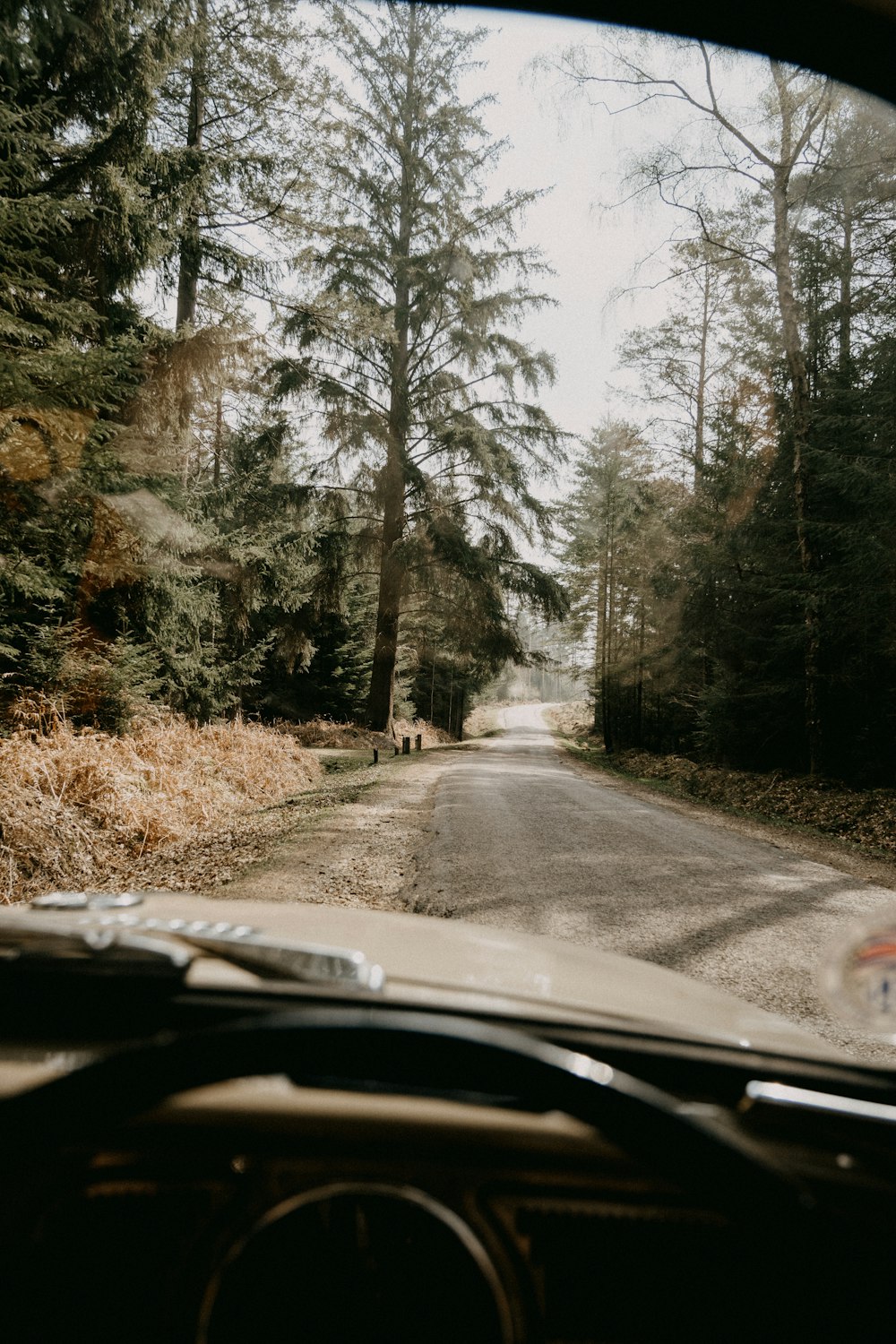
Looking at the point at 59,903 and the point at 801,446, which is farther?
the point at 801,446

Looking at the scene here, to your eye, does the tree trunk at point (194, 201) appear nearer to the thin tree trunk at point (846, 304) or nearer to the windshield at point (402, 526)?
the windshield at point (402, 526)

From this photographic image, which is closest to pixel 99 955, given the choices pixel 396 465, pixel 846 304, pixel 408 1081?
pixel 408 1081

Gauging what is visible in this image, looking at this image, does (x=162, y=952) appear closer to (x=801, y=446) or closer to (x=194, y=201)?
(x=194, y=201)

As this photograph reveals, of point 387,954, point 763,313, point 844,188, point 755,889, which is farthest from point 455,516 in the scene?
point 387,954

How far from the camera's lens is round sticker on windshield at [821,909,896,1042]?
4.27ft

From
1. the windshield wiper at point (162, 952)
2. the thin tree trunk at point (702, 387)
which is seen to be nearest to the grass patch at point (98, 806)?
the windshield wiper at point (162, 952)

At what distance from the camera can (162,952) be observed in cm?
127

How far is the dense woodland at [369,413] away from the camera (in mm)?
7867

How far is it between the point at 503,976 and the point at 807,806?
12.9 m

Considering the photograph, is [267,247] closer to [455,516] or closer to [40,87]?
[40,87]

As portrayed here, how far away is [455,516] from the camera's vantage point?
21562 millimetres

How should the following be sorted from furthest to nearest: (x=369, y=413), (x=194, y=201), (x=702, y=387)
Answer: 1. (x=702, y=387)
2. (x=369, y=413)
3. (x=194, y=201)

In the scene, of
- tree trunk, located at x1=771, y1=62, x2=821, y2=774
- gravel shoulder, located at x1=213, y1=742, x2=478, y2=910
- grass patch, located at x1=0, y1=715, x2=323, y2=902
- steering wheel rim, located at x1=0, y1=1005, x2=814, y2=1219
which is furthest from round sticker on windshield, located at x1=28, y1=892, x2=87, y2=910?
tree trunk, located at x1=771, y1=62, x2=821, y2=774

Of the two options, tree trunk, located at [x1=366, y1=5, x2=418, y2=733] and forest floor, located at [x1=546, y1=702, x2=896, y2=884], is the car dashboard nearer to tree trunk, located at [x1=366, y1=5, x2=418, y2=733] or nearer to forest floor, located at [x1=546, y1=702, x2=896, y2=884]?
forest floor, located at [x1=546, y1=702, x2=896, y2=884]
